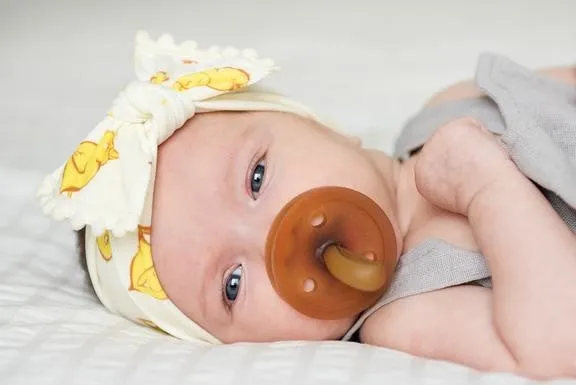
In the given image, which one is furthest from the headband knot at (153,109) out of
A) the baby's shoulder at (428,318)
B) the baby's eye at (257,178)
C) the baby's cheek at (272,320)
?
the baby's shoulder at (428,318)

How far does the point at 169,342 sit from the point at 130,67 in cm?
99

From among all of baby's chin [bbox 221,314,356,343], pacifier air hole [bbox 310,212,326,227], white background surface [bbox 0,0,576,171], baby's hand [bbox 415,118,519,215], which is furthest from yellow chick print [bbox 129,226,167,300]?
white background surface [bbox 0,0,576,171]

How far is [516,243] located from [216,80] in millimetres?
496

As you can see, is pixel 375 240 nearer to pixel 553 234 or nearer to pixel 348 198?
pixel 348 198

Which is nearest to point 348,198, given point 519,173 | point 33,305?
point 519,173

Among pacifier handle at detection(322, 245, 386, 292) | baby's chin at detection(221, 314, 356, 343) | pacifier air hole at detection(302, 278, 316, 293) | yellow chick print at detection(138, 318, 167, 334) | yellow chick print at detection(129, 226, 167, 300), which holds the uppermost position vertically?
pacifier handle at detection(322, 245, 386, 292)

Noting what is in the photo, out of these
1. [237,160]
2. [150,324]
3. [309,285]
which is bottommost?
[150,324]

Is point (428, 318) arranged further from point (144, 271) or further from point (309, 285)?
point (144, 271)

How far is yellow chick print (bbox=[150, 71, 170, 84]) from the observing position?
1.36 metres

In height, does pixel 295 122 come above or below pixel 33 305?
above

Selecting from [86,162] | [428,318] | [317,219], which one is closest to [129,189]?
[86,162]

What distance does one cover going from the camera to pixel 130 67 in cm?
199

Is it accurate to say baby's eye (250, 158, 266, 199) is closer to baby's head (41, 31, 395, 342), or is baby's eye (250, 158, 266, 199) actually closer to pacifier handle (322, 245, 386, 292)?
baby's head (41, 31, 395, 342)

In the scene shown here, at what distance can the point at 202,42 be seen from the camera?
2021 mm
